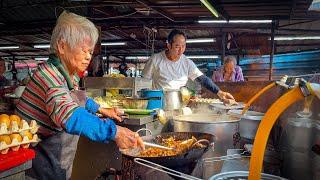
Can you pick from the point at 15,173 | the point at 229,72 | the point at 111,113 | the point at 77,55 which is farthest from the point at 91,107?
the point at 229,72

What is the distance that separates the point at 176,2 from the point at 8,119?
18.7ft

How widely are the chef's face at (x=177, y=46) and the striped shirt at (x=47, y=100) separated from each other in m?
2.89

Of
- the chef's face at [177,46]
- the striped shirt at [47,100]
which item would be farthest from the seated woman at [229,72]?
Result: the striped shirt at [47,100]

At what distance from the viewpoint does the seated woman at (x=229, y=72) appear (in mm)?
8203

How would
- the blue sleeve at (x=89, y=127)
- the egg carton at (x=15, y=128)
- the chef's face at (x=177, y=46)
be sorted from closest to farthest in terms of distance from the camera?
the egg carton at (x=15, y=128) < the blue sleeve at (x=89, y=127) < the chef's face at (x=177, y=46)

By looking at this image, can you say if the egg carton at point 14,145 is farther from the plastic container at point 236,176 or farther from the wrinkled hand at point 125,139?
the plastic container at point 236,176

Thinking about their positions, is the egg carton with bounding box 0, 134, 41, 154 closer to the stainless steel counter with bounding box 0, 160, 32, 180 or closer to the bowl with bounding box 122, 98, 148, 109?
the stainless steel counter with bounding box 0, 160, 32, 180

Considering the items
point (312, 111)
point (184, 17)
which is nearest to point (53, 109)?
point (312, 111)

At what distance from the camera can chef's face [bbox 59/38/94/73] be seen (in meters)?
2.25

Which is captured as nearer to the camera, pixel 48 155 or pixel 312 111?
pixel 312 111

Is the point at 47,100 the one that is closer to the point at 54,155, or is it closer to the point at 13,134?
the point at 13,134

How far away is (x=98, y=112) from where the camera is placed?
314 cm

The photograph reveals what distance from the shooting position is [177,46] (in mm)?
4926

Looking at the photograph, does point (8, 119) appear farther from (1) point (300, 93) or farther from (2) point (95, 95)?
(2) point (95, 95)
